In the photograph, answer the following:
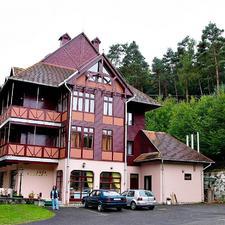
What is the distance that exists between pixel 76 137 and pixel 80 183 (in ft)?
12.2

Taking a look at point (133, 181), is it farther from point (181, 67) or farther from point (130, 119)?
point (181, 67)


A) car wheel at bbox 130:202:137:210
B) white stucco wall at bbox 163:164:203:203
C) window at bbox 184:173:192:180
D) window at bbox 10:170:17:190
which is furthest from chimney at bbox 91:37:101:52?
car wheel at bbox 130:202:137:210

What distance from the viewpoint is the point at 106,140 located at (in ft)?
103

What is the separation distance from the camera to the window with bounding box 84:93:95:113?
1217 inches

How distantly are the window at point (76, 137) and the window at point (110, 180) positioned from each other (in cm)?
336

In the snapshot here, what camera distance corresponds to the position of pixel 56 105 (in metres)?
32.4

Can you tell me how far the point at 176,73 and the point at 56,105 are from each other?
38.6m

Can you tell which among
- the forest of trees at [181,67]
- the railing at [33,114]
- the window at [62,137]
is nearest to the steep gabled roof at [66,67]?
the railing at [33,114]

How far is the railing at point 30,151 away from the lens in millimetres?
28234

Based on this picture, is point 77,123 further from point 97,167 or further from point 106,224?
point 106,224

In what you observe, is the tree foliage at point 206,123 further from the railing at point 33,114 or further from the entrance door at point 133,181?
the railing at point 33,114

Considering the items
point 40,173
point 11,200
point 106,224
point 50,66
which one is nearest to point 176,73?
point 50,66

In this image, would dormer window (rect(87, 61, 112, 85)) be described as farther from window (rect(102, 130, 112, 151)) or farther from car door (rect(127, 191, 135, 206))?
car door (rect(127, 191, 135, 206))

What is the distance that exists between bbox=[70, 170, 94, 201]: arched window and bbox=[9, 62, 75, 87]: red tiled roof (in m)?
7.76
